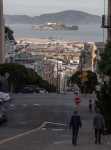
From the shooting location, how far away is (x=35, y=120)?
3100 cm

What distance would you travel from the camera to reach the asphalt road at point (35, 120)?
1822cm

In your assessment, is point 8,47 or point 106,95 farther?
point 8,47

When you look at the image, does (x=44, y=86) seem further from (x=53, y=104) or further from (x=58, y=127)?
(x=58, y=127)

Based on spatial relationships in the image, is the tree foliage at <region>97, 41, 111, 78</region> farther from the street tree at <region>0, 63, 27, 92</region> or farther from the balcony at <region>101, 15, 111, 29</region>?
the street tree at <region>0, 63, 27, 92</region>

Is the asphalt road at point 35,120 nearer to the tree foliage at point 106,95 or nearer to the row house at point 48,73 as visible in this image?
the tree foliage at point 106,95

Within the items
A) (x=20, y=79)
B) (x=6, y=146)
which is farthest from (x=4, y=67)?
(x=6, y=146)

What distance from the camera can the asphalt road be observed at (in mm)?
18220

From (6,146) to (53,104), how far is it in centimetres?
2435

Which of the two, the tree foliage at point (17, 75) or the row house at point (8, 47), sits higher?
the row house at point (8, 47)

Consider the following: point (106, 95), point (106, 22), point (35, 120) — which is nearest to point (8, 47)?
point (106, 22)

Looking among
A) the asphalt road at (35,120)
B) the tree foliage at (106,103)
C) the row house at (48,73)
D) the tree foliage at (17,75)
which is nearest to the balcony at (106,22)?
the asphalt road at (35,120)

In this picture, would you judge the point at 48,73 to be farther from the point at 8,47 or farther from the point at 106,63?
the point at 106,63

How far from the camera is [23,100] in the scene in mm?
43438

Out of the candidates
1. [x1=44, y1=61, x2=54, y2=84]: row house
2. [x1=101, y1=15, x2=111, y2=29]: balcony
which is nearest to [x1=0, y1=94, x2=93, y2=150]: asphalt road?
[x1=101, y1=15, x2=111, y2=29]: balcony
